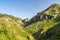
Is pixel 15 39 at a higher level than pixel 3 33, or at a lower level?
lower

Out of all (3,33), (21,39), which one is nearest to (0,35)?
(3,33)

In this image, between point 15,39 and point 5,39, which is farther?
point 15,39

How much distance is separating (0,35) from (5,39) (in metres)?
9.80

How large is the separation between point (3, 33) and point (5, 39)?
16830 millimetres

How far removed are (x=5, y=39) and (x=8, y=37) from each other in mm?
12745

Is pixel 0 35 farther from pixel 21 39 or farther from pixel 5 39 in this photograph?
pixel 21 39

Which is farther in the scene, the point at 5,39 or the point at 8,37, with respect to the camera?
the point at 8,37

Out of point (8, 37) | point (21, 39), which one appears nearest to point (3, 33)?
point (8, 37)

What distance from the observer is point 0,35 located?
19012 centimetres

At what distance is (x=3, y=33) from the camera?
19888cm

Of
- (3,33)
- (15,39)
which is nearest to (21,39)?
(15,39)

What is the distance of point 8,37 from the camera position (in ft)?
643

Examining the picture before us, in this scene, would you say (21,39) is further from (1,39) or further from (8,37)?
(1,39)

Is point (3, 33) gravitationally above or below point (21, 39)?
above
